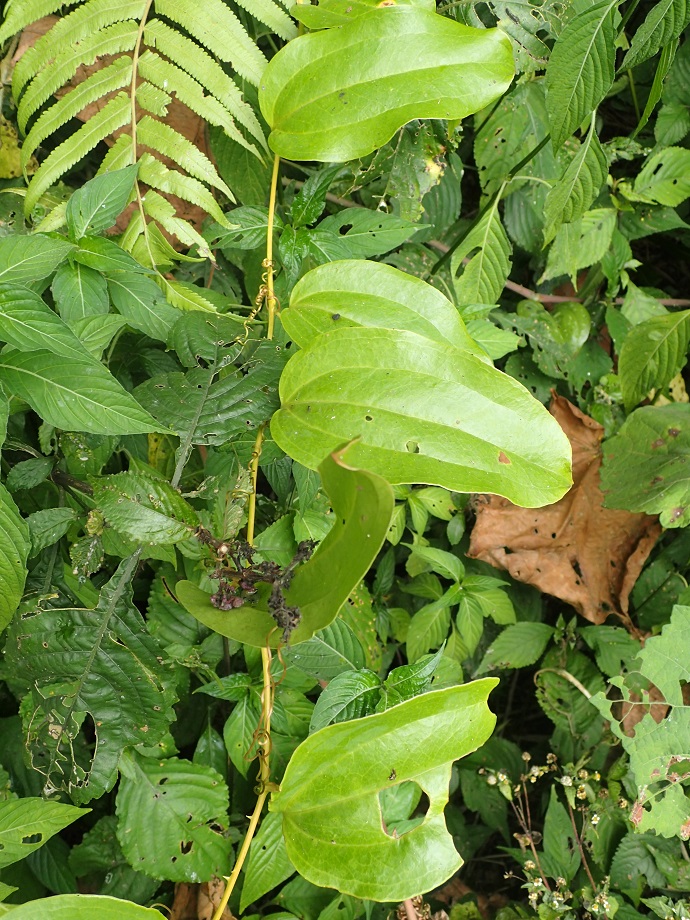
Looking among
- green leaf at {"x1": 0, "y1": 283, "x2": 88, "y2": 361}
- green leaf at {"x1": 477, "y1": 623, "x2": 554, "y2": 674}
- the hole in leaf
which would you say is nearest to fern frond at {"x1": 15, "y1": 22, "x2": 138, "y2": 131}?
green leaf at {"x1": 0, "y1": 283, "x2": 88, "y2": 361}

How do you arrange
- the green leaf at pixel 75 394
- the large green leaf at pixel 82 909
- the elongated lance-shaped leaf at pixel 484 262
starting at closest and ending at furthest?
the large green leaf at pixel 82 909
the green leaf at pixel 75 394
the elongated lance-shaped leaf at pixel 484 262

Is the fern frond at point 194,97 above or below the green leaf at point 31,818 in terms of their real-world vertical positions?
above

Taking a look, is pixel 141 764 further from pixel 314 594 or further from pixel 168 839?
pixel 314 594

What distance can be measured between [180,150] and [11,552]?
1.70 feet

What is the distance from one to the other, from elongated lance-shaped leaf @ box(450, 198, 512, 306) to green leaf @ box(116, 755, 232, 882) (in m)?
0.82

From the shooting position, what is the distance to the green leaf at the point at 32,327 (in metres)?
0.66

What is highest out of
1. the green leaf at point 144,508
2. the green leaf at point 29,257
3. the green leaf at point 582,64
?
the green leaf at point 582,64

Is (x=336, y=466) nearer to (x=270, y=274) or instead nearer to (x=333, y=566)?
(x=333, y=566)

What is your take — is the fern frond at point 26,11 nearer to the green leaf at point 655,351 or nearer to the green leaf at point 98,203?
the green leaf at point 98,203

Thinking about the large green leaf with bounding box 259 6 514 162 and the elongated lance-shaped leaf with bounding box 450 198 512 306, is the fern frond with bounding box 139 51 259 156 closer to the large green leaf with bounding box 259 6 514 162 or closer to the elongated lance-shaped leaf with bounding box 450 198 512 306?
the large green leaf with bounding box 259 6 514 162

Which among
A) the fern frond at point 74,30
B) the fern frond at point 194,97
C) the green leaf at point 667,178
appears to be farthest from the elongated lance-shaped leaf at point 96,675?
the green leaf at point 667,178

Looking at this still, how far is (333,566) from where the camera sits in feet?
1.76

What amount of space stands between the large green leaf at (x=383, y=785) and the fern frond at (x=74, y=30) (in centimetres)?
87

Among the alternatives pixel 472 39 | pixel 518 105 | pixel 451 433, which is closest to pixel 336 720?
pixel 451 433
